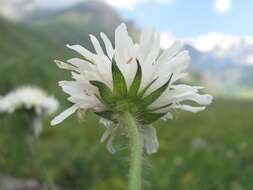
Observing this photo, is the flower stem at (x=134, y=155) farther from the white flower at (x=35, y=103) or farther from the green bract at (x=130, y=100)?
the white flower at (x=35, y=103)

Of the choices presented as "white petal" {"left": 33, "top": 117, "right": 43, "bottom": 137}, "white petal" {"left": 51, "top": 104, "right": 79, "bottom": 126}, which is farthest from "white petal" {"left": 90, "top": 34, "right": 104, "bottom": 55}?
"white petal" {"left": 33, "top": 117, "right": 43, "bottom": 137}

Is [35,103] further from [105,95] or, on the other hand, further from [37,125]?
[105,95]

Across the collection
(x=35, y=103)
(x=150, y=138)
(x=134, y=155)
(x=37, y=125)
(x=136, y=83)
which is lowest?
(x=134, y=155)

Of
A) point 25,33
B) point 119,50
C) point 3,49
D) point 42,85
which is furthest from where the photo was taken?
point 25,33

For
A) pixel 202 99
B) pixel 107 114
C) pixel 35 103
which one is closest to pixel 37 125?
pixel 35 103

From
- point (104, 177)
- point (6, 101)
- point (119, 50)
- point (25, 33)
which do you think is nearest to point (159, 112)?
point (119, 50)

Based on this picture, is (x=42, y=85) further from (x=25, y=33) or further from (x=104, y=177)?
(x=25, y=33)
